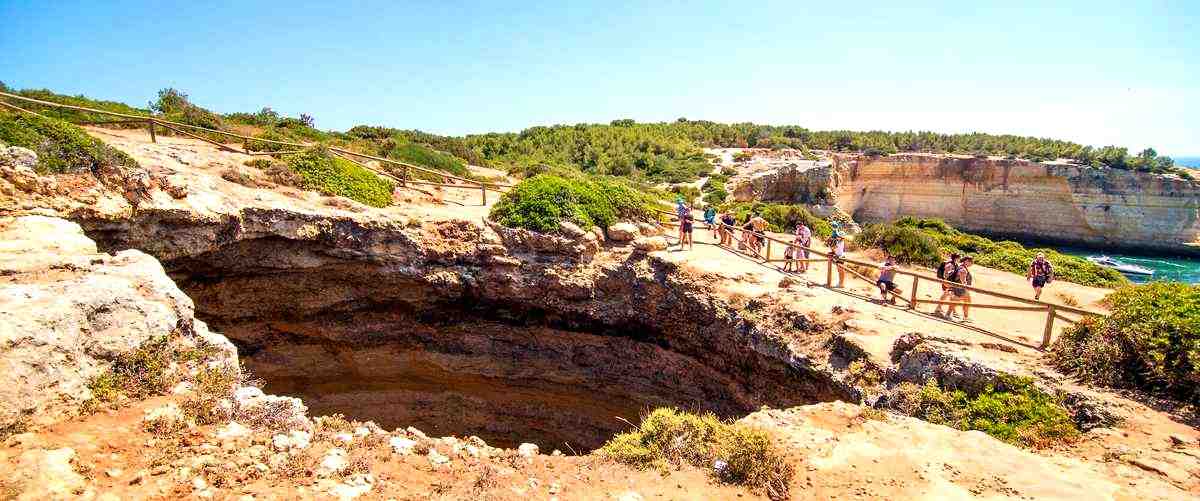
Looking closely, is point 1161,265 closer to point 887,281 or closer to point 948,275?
point 948,275

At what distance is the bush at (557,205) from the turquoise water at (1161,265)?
31.8 meters

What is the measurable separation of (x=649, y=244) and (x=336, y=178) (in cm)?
775

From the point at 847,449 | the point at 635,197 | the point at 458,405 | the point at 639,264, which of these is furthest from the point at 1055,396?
the point at 458,405

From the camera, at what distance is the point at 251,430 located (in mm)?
5613

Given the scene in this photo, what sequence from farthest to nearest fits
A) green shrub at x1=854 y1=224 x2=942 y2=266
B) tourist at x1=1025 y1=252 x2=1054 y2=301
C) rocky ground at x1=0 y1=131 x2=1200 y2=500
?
1. green shrub at x1=854 y1=224 x2=942 y2=266
2. tourist at x1=1025 y1=252 x2=1054 y2=301
3. rocky ground at x1=0 y1=131 x2=1200 y2=500

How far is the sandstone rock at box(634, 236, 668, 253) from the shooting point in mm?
13180

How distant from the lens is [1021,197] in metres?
38.4

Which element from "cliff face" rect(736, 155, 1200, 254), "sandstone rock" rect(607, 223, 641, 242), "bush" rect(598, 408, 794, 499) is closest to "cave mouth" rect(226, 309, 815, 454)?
"sandstone rock" rect(607, 223, 641, 242)

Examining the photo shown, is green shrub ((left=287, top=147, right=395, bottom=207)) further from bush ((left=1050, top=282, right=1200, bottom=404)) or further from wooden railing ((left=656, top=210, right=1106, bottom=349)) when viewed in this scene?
bush ((left=1050, top=282, right=1200, bottom=404))

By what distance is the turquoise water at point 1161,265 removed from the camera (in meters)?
30.2

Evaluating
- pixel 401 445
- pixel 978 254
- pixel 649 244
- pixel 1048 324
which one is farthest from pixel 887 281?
pixel 978 254

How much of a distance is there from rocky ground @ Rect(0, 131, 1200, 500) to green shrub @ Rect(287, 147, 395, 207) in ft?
2.30

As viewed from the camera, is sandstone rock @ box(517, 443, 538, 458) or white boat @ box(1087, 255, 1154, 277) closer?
sandstone rock @ box(517, 443, 538, 458)

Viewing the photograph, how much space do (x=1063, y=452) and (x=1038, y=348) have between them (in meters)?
2.76
